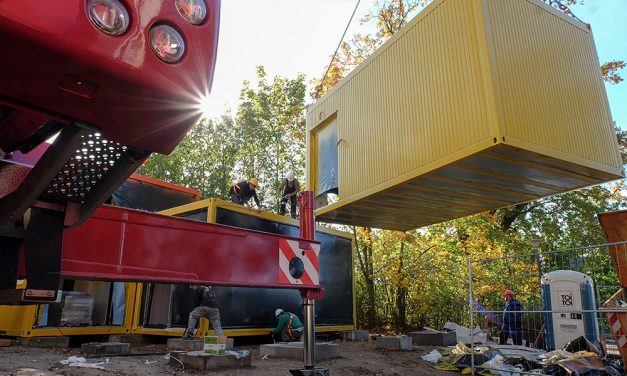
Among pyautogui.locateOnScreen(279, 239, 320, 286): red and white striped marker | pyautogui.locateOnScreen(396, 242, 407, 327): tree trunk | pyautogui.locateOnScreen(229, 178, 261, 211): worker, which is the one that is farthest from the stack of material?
pyautogui.locateOnScreen(396, 242, 407, 327): tree trunk

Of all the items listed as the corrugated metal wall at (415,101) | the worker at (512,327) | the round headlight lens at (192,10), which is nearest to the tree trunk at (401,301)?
the worker at (512,327)

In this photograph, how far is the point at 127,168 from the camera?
67.7 inches

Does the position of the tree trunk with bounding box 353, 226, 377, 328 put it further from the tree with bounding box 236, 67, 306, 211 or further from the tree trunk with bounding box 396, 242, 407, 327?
the tree with bounding box 236, 67, 306, 211

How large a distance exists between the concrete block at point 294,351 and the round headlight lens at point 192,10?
6073 mm

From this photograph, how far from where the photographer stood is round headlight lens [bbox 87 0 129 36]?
4.24 feet

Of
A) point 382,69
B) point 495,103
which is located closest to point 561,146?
point 495,103

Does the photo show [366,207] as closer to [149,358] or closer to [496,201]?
[496,201]

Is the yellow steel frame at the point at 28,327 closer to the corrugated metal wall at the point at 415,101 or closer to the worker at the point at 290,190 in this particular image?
the worker at the point at 290,190

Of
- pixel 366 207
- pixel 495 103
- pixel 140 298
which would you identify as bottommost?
pixel 140 298

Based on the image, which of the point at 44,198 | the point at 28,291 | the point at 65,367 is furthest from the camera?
the point at 65,367

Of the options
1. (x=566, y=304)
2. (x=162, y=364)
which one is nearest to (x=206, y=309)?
(x=162, y=364)

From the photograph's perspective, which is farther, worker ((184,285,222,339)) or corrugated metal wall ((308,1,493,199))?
worker ((184,285,222,339))

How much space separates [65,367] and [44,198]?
15.7ft

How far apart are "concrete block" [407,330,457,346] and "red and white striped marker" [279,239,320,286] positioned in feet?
27.1
